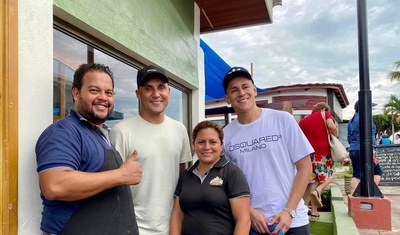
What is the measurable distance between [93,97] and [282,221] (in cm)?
142

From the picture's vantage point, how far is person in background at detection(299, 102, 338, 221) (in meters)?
4.91

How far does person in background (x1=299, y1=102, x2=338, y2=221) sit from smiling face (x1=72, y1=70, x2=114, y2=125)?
402 centimetres

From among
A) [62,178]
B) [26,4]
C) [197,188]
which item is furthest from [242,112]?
[26,4]

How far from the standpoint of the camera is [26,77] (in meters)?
1.66

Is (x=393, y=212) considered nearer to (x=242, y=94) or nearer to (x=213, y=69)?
(x=213, y=69)

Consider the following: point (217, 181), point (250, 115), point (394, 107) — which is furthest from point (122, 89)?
point (394, 107)

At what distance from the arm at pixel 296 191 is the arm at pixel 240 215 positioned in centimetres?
20

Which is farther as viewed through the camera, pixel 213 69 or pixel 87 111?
pixel 213 69

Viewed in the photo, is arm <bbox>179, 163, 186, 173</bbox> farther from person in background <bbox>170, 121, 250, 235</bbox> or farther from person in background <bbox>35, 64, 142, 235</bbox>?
person in background <bbox>35, 64, 142, 235</bbox>

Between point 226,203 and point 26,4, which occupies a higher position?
point 26,4

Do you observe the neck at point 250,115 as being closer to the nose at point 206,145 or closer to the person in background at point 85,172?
the nose at point 206,145

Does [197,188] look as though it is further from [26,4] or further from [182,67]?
[182,67]

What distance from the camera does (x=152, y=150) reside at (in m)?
2.18

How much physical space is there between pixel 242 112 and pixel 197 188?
25.2 inches
